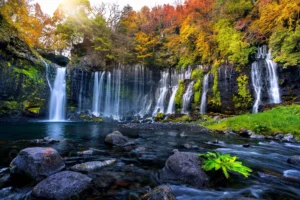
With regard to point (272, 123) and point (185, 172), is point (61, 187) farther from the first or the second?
point (272, 123)

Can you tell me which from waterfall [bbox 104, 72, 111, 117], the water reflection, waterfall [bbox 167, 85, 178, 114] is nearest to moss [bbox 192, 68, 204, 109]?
waterfall [bbox 167, 85, 178, 114]

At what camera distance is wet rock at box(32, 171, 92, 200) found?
9.68 feet

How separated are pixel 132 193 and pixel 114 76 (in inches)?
1137

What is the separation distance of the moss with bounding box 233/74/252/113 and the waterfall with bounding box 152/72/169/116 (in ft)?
35.4

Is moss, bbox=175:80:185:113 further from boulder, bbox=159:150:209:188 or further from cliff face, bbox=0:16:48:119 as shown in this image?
boulder, bbox=159:150:209:188

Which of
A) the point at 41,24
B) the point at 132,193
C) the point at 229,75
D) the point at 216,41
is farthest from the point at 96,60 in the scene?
the point at 132,193

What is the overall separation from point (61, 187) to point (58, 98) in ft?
81.6

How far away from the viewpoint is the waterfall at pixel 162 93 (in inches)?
1078

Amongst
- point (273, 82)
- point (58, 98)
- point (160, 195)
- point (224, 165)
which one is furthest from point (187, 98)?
point (160, 195)

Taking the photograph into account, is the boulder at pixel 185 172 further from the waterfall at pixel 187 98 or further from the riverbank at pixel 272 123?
the waterfall at pixel 187 98

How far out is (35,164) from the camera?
12.6ft

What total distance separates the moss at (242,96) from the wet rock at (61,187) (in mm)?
18826

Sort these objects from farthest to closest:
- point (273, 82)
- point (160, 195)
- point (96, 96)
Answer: point (96, 96) < point (273, 82) < point (160, 195)

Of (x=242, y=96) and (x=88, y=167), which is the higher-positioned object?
(x=242, y=96)
